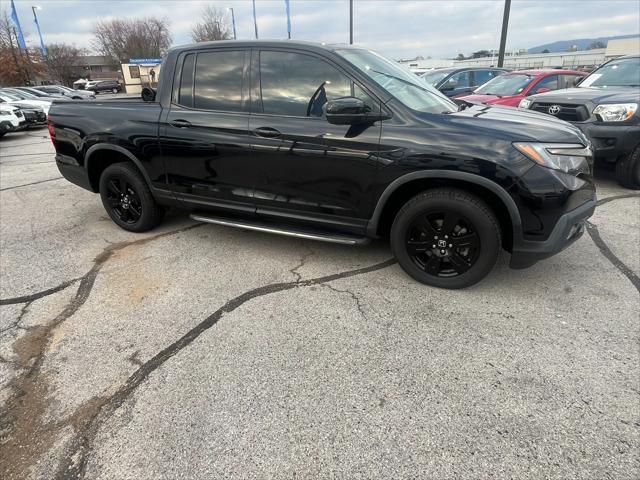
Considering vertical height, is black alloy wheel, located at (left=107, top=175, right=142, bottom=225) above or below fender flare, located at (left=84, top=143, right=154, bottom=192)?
below

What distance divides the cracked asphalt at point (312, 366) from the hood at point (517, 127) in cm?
117

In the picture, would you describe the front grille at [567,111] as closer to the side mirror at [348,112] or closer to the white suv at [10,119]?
the side mirror at [348,112]

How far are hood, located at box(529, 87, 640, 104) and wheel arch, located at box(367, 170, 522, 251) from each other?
3.87 m

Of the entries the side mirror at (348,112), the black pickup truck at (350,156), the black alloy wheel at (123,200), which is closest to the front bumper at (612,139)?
the black pickup truck at (350,156)

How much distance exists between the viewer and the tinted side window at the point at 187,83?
3.82 meters

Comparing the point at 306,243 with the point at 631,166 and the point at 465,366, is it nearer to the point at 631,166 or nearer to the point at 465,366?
the point at 465,366

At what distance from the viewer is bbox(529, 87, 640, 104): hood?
5.50m

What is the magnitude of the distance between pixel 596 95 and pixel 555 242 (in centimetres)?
422

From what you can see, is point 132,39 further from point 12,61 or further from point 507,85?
point 507,85

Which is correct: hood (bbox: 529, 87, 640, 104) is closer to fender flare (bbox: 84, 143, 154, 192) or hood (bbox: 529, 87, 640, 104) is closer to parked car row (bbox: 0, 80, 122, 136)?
fender flare (bbox: 84, 143, 154, 192)

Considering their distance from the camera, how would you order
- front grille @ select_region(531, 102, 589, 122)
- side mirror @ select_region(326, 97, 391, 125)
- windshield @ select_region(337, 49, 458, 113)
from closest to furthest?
1. side mirror @ select_region(326, 97, 391, 125)
2. windshield @ select_region(337, 49, 458, 113)
3. front grille @ select_region(531, 102, 589, 122)

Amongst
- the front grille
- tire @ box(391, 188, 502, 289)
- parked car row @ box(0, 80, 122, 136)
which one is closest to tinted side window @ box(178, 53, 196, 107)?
tire @ box(391, 188, 502, 289)

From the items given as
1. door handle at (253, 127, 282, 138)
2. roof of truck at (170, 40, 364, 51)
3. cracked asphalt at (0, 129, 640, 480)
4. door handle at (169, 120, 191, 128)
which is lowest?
cracked asphalt at (0, 129, 640, 480)

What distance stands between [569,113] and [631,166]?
3.55 feet
